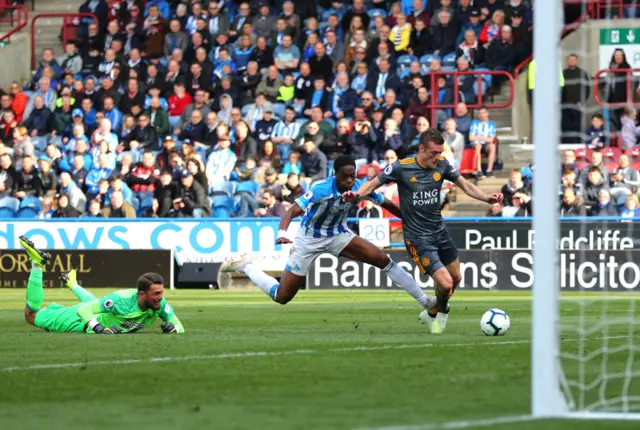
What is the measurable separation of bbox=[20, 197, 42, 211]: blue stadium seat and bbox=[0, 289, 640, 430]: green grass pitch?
1253cm

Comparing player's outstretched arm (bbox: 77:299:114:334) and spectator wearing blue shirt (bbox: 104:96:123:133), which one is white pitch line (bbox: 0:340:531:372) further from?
spectator wearing blue shirt (bbox: 104:96:123:133)

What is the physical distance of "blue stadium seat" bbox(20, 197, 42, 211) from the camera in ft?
89.9

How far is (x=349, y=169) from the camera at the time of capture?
13.5 meters

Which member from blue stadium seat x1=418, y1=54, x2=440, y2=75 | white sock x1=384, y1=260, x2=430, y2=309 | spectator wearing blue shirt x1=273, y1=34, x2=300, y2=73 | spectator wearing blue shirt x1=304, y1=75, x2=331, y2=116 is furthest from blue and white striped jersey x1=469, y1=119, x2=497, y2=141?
white sock x1=384, y1=260, x2=430, y2=309

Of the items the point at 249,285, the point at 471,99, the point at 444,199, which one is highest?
the point at 471,99

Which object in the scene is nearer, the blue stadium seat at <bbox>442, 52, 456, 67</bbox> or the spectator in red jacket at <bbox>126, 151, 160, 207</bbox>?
the spectator in red jacket at <bbox>126, 151, 160, 207</bbox>

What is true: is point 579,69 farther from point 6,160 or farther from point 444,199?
point 6,160

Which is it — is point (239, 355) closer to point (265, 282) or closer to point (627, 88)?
point (265, 282)

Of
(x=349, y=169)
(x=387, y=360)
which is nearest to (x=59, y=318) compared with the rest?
(x=349, y=169)

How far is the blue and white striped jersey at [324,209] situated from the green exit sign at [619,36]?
36.8 ft

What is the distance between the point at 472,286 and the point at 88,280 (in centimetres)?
698

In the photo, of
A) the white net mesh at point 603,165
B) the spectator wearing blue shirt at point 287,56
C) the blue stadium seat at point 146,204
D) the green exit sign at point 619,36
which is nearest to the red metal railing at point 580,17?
the white net mesh at point 603,165

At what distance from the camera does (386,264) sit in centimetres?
1392

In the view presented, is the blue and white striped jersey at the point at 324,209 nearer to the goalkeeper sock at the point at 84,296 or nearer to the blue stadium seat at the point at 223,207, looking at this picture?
the goalkeeper sock at the point at 84,296
